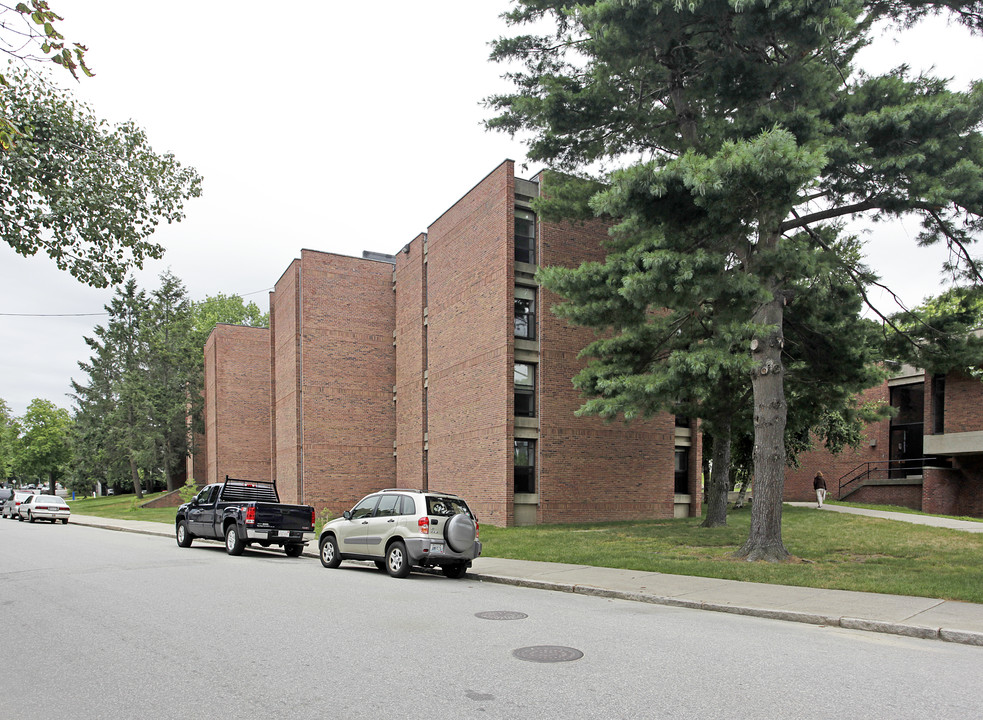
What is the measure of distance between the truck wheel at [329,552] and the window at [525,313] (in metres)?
11.5

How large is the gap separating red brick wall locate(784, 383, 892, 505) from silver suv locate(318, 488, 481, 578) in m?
28.4

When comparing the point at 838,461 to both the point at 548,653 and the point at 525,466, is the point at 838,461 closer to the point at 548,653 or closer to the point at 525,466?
the point at 525,466

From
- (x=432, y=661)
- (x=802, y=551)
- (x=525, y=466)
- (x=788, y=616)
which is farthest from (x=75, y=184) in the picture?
(x=525, y=466)

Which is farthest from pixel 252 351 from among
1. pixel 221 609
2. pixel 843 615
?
pixel 843 615

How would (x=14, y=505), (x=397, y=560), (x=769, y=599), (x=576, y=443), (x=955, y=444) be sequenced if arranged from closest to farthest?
(x=769, y=599) < (x=397, y=560) < (x=576, y=443) < (x=955, y=444) < (x=14, y=505)

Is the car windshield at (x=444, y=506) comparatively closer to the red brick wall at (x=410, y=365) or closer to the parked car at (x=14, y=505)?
the red brick wall at (x=410, y=365)

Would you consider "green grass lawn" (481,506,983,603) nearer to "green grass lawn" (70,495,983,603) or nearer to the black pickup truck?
"green grass lawn" (70,495,983,603)

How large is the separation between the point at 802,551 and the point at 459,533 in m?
7.75

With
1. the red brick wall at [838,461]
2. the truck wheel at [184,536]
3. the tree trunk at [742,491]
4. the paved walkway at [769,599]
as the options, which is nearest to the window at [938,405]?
the red brick wall at [838,461]

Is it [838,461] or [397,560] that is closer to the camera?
[397,560]

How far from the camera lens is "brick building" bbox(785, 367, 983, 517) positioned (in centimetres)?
3091

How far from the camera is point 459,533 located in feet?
46.6

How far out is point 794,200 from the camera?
41.5 ft

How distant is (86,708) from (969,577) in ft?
41.4
